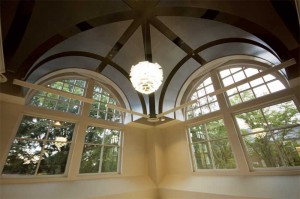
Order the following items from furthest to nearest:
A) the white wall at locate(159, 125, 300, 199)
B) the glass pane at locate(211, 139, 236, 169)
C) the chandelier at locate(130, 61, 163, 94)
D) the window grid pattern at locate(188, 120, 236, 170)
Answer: the window grid pattern at locate(188, 120, 236, 170) < the glass pane at locate(211, 139, 236, 169) < the white wall at locate(159, 125, 300, 199) < the chandelier at locate(130, 61, 163, 94)

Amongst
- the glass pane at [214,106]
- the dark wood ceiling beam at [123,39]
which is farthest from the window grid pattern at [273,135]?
the dark wood ceiling beam at [123,39]

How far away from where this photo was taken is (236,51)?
11.2 ft

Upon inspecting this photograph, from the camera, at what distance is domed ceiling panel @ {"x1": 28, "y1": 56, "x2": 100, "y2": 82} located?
3215 millimetres

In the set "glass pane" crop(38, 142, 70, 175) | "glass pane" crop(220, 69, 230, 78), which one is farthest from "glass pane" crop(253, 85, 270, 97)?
"glass pane" crop(38, 142, 70, 175)

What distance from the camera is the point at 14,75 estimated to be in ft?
8.52

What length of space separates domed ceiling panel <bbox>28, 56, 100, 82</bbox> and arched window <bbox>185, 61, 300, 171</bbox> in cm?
257

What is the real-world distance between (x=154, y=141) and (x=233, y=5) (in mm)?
3777

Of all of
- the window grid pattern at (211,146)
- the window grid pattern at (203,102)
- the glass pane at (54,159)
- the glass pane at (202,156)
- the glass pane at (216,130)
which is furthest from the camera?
the window grid pattern at (203,102)

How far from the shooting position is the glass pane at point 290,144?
2867mm

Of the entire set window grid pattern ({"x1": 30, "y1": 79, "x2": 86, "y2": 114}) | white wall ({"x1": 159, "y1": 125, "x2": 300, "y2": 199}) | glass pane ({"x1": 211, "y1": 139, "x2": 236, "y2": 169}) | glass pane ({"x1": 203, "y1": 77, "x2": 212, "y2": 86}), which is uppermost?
glass pane ({"x1": 203, "y1": 77, "x2": 212, "y2": 86})

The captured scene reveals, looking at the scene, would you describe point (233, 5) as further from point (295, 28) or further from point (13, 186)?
point (13, 186)

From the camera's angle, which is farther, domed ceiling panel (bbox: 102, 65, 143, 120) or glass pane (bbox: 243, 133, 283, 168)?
domed ceiling panel (bbox: 102, 65, 143, 120)

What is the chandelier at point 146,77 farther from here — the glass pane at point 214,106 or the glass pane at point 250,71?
the glass pane at point 250,71

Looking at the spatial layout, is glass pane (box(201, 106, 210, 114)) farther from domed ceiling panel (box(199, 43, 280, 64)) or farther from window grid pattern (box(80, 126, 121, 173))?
window grid pattern (box(80, 126, 121, 173))
